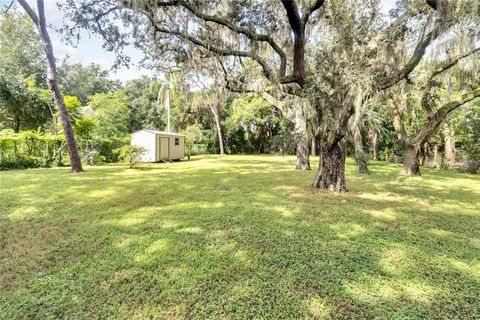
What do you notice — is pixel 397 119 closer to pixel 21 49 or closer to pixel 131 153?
pixel 131 153

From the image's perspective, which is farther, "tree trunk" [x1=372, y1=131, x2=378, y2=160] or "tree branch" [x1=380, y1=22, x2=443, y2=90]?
"tree trunk" [x1=372, y1=131, x2=378, y2=160]

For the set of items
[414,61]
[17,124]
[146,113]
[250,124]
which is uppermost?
[146,113]

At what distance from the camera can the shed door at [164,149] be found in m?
13.4

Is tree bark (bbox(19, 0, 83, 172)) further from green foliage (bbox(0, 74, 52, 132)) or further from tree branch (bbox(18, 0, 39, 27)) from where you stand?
green foliage (bbox(0, 74, 52, 132))

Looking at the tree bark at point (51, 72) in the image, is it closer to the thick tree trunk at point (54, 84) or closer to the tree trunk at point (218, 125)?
the thick tree trunk at point (54, 84)

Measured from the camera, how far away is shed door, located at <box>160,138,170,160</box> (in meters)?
13.4

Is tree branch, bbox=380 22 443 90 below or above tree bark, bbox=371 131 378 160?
above

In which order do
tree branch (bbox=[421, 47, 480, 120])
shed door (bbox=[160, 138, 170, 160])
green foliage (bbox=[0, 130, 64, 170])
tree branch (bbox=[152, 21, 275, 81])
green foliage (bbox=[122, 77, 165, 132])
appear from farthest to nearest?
green foliage (bbox=[122, 77, 165, 132]) → shed door (bbox=[160, 138, 170, 160]) → green foliage (bbox=[0, 130, 64, 170]) → tree branch (bbox=[421, 47, 480, 120]) → tree branch (bbox=[152, 21, 275, 81])

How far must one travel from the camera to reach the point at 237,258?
2.54 meters

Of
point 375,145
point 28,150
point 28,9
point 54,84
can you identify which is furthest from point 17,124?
point 375,145

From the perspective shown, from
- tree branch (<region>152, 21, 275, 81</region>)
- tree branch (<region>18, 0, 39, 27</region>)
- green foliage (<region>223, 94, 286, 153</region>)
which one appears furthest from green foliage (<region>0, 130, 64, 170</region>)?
green foliage (<region>223, 94, 286, 153</region>)

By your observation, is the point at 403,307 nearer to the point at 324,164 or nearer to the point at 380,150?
the point at 324,164

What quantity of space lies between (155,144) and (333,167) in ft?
32.3

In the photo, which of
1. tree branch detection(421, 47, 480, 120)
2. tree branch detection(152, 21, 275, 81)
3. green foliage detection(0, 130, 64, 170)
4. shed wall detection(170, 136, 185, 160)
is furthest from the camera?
shed wall detection(170, 136, 185, 160)
